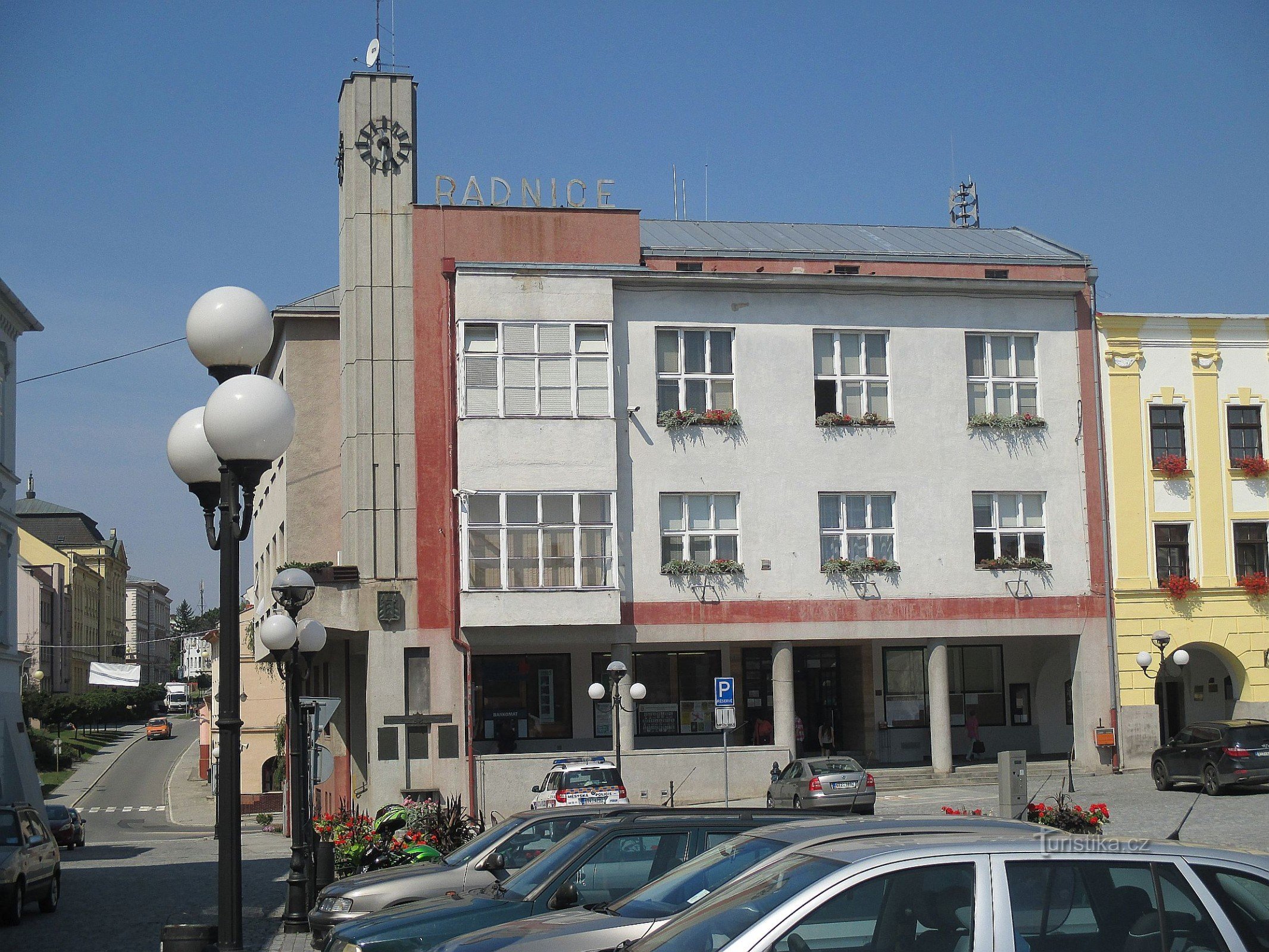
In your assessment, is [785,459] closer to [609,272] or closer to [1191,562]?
[609,272]

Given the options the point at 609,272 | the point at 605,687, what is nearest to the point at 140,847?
the point at 605,687

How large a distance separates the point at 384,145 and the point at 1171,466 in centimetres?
2219

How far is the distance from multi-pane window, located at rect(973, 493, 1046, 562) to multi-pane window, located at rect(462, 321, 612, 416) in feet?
33.9

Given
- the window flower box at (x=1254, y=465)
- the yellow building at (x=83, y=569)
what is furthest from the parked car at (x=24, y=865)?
the yellow building at (x=83, y=569)

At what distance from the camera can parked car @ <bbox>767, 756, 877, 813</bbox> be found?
28.7 m

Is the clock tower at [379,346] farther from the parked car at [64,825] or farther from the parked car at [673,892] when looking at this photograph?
the parked car at [673,892]

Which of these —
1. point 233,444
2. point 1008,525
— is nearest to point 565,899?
point 233,444

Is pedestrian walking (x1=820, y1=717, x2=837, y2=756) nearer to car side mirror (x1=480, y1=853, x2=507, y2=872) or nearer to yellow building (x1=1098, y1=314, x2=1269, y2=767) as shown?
yellow building (x1=1098, y1=314, x2=1269, y2=767)

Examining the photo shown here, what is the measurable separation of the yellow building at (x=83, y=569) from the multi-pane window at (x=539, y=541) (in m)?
96.7

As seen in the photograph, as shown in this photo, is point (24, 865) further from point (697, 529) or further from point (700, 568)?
point (697, 529)

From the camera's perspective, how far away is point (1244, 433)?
37.3 metres

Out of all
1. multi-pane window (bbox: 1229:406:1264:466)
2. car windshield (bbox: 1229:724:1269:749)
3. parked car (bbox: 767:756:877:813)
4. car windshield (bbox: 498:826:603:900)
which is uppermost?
multi-pane window (bbox: 1229:406:1264:466)

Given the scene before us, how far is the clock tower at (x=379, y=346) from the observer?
112 feet

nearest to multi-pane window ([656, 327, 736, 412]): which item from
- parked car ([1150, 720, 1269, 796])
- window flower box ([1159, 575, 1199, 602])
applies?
window flower box ([1159, 575, 1199, 602])
